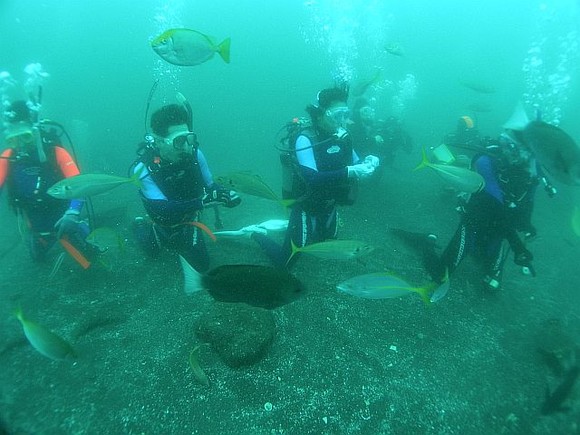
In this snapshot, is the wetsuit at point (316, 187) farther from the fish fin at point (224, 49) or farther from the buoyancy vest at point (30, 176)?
the buoyancy vest at point (30, 176)

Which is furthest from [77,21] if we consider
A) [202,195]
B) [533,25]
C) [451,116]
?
[533,25]

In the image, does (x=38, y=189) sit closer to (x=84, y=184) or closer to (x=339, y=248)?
(x=84, y=184)

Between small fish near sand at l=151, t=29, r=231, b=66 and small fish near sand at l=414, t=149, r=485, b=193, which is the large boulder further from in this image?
small fish near sand at l=151, t=29, r=231, b=66

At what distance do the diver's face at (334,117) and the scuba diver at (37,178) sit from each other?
4.01m

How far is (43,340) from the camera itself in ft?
7.76

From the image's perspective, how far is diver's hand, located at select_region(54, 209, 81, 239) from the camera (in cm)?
464

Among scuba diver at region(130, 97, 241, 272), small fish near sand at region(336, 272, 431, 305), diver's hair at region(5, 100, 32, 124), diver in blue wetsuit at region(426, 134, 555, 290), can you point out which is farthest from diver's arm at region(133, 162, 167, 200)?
diver in blue wetsuit at region(426, 134, 555, 290)

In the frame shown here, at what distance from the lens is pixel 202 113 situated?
28891 mm

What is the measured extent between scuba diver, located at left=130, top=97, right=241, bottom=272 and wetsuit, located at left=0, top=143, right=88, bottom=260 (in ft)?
4.46

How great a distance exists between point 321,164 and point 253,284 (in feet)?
8.79

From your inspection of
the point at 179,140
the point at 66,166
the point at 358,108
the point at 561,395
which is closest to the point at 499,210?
the point at 561,395

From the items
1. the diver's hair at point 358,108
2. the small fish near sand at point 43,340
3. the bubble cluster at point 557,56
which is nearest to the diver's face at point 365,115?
the diver's hair at point 358,108

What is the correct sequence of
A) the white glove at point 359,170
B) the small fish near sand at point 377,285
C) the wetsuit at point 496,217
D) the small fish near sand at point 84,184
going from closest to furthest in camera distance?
the small fish near sand at point 377,285 → the small fish near sand at point 84,184 → the wetsuit at point 496,217 → the white glove at point 359,170

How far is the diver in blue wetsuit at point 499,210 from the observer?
3.94 metres
